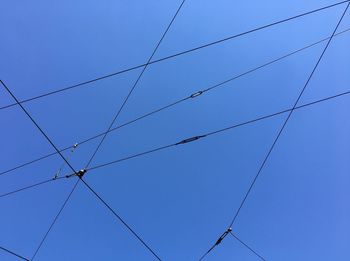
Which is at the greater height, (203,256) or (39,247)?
(39,247)

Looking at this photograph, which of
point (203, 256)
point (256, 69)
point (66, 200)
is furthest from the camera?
point (66, 200)

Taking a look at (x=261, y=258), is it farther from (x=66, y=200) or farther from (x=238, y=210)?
(x=66, y=200)

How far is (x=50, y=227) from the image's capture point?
17000 mm

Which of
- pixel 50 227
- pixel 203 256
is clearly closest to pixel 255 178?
pixel 203 256

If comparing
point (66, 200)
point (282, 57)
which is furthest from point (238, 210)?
point (66, 200)

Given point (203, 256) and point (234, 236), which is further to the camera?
point (234, 236)

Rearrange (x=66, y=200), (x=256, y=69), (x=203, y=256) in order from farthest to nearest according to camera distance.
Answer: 1. (x=66, y=200)
2. (x=256, y=69)
3. (x=203, y=256)

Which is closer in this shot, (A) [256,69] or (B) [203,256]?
(B) [203,256]

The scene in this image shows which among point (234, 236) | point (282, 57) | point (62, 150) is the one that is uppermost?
point (62, 150)

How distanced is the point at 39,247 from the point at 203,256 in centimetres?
805

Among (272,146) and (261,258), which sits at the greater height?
(272,146)

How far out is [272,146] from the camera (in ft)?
54.4

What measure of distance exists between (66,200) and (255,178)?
10438 mm

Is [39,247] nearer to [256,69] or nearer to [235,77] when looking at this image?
[235,77]
